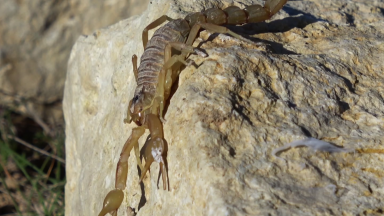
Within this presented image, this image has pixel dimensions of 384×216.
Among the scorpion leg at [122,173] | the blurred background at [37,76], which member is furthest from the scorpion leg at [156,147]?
the blurred background at [37,76]

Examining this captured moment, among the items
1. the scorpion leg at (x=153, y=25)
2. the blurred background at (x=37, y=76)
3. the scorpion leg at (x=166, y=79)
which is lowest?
the blurred background at (x=37, y=76)

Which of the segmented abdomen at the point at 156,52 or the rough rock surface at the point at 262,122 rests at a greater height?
the segmented abdomen at the point at 156,52

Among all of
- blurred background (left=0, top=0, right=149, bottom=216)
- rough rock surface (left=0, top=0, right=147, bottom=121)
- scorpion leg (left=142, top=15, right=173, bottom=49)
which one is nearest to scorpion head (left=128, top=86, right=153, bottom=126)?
scorpion leg (left=142, top=15, right=173, bottom=49)

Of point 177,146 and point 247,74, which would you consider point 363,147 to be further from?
point 177,146

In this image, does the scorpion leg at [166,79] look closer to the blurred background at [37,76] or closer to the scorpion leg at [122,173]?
the scorpion leg at [122,173]

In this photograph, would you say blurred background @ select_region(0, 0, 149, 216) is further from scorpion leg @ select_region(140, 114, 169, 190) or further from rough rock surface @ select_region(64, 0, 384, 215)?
scorpion leg @ select_region(140, 114, 169, 190)

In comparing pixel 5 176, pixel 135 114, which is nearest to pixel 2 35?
pixel 5 176
